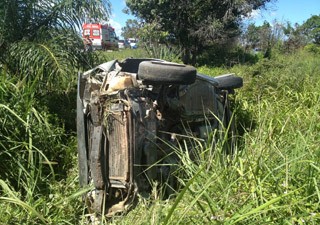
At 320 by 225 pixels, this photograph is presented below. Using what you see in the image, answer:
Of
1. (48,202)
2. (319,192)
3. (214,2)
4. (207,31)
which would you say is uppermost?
(214,2)

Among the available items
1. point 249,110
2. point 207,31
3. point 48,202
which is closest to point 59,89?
point 48,202

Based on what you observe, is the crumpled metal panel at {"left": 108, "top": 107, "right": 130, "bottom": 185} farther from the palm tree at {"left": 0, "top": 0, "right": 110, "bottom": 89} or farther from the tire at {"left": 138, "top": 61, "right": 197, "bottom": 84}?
the palm tree at {"left": 0, "top": 0, "right": 110, "bottom": 89}

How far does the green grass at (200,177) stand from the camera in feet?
5.73

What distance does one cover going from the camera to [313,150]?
7.17 feet

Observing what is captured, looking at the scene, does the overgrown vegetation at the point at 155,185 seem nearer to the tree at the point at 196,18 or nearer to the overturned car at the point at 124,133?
the overturned car at the point at 124,133

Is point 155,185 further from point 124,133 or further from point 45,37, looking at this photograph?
point 45,37

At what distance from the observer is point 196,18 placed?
513 inches

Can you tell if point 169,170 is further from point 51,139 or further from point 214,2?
point 214,2

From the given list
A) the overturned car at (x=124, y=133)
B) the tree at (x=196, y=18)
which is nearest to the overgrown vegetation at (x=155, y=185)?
the overturned car at (x=124, y=133)

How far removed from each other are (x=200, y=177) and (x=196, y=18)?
1164 cm

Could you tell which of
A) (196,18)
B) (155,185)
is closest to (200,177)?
(155,185)

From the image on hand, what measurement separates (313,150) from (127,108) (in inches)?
52.5

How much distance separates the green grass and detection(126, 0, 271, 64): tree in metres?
8.79

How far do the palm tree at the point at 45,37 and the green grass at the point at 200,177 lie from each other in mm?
502
